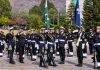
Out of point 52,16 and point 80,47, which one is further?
point 52,16

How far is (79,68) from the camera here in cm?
1622

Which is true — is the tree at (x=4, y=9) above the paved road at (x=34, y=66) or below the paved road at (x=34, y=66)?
above

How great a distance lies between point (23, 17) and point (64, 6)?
2171cm

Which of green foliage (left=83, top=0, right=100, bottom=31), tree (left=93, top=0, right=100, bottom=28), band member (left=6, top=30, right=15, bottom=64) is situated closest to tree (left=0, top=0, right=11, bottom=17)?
green foliage (left=83, top=0, right=100, bottom=31)

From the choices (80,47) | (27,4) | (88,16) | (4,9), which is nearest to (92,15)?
(88,16)

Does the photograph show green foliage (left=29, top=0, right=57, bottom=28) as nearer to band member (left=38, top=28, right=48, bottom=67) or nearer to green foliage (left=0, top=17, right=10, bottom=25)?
green foliage (left=0, top=17, right=10, bottom=25)

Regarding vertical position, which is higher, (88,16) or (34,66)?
(88,16)

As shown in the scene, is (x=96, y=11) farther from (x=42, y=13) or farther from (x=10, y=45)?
(x=42, y=13)

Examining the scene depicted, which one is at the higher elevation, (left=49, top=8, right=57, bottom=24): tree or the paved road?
(left=49, top=8, right=57, bottom=24): tree

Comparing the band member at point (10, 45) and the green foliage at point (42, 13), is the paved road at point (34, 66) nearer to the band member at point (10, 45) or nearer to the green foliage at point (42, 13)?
the band member at point (10, 45)

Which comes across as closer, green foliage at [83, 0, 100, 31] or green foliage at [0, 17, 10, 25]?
green foliage at [83, 0, 100, 31]

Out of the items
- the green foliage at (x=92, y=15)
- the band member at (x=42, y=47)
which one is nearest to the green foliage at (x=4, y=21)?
the green foliage at (x=92, y=15)

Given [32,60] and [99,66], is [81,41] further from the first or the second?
[32,60]

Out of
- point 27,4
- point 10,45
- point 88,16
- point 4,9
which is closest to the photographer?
point 10,45
